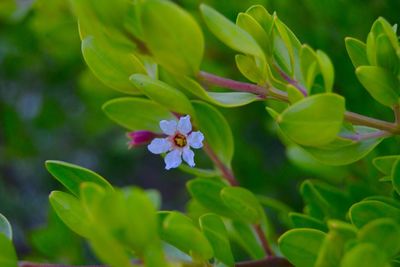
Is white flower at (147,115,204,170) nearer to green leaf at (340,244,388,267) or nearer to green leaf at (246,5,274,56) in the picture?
green leaf at (246,5,274,56)

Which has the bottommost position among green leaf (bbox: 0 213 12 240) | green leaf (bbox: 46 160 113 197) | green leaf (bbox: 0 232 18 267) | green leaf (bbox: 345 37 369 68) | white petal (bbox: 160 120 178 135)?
green leaf (bbox: 0 213 12 240)

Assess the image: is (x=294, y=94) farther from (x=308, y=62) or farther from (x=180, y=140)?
(x=180, y=140)

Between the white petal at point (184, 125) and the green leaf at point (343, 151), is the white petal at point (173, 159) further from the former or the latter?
the green leaf at point (343, 151)

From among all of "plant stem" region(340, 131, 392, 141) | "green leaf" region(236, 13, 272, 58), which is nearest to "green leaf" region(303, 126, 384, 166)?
"plant stem" region(340, 131, 392, 141)

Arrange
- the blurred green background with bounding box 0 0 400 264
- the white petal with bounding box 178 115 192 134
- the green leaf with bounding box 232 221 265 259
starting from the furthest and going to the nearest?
the blurred green background with bounding box 0 0 400 264 → the green leaf with bounding box 232 221 265 259 → the white petal with bounding box 178 115 192 134

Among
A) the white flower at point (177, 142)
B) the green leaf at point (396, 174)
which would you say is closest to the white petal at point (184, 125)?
the white flower at point (177, 142)
